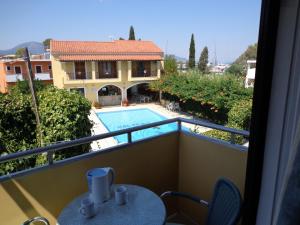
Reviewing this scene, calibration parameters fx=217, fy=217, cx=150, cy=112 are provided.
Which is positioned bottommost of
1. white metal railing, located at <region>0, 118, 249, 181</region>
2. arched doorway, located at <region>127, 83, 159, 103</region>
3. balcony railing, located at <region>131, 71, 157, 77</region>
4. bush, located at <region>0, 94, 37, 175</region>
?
arched doorway, located at <region>127, 83, 159, 103</region>

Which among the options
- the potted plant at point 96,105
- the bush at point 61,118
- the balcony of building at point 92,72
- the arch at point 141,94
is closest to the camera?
the bush at point 61,118

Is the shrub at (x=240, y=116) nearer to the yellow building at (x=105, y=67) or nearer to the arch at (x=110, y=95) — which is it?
the yellow building at (x=105, y=67)

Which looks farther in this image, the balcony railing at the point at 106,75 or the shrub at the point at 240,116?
the balcony railing at the point at 106,75

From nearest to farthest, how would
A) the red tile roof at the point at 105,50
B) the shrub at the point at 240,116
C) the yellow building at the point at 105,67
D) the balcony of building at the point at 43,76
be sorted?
1. the shrub at the point at 240,116
2. the red tile roof at the point at 105,50
3. the yellow building at the point at 105,67
4. the balcony of building at the point at 43,76

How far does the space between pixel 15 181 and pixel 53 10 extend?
9.85 metres

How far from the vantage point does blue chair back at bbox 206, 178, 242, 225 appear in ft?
3.75

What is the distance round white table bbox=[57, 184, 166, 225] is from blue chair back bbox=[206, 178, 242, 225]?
35cm

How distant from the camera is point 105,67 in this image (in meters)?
14.7

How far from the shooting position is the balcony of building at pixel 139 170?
143cm

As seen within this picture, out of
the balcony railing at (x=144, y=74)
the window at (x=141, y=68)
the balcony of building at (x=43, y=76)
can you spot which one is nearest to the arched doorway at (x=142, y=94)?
the balcony railing at (x=144, y=74)

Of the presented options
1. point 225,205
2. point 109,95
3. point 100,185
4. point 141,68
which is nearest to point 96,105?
point 109,95

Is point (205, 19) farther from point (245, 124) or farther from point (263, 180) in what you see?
point (263, 180)

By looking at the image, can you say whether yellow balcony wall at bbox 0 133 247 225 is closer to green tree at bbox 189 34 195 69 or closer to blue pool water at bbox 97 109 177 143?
blue pool water at bbox 97 109 177 143

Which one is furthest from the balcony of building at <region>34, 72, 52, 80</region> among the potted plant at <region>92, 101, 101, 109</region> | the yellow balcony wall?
the yellow balcony wall
